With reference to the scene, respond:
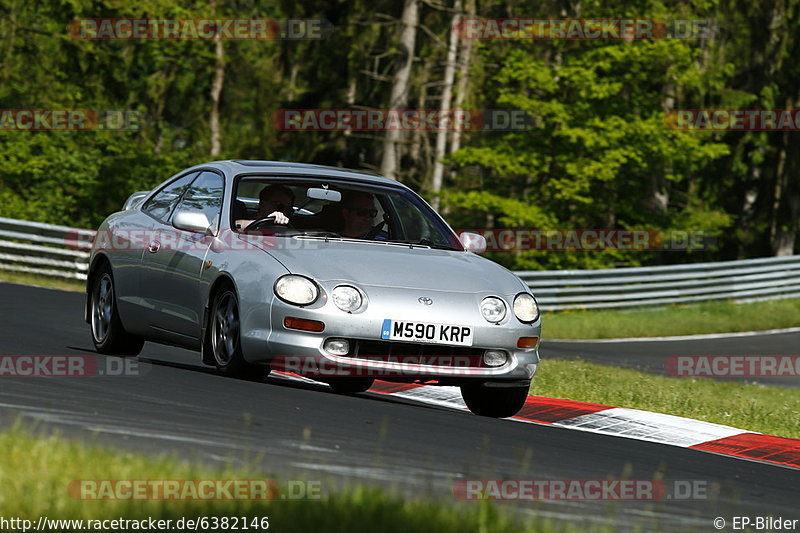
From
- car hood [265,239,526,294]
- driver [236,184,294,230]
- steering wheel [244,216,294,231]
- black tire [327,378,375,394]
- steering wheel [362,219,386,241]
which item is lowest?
black tire [327,378,375,394]

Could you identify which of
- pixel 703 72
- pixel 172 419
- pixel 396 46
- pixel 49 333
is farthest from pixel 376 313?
pixel 703 72

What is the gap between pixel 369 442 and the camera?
674cm

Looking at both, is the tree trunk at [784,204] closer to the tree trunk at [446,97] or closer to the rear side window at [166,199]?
the tree trunk at [446,97]

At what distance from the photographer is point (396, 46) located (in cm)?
3550

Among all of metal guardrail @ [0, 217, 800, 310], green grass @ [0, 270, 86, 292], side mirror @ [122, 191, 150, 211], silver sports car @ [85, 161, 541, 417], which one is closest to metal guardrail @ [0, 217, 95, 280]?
green grass @ [0, 270, 86, 292]

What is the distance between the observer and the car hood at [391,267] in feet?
26.9

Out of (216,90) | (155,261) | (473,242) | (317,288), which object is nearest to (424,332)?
(317,288)

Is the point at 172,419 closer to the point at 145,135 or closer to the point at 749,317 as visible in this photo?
the point at 749,317

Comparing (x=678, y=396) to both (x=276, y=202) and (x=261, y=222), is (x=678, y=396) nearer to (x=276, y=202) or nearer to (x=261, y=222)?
(x=276, y=202)

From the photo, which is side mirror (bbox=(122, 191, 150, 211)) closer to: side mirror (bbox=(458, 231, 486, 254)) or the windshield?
the windshield

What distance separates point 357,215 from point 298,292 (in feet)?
5.20

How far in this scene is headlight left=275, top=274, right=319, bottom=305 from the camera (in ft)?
26.5

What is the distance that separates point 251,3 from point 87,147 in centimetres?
834

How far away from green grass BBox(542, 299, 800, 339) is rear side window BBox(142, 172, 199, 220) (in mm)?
16601
